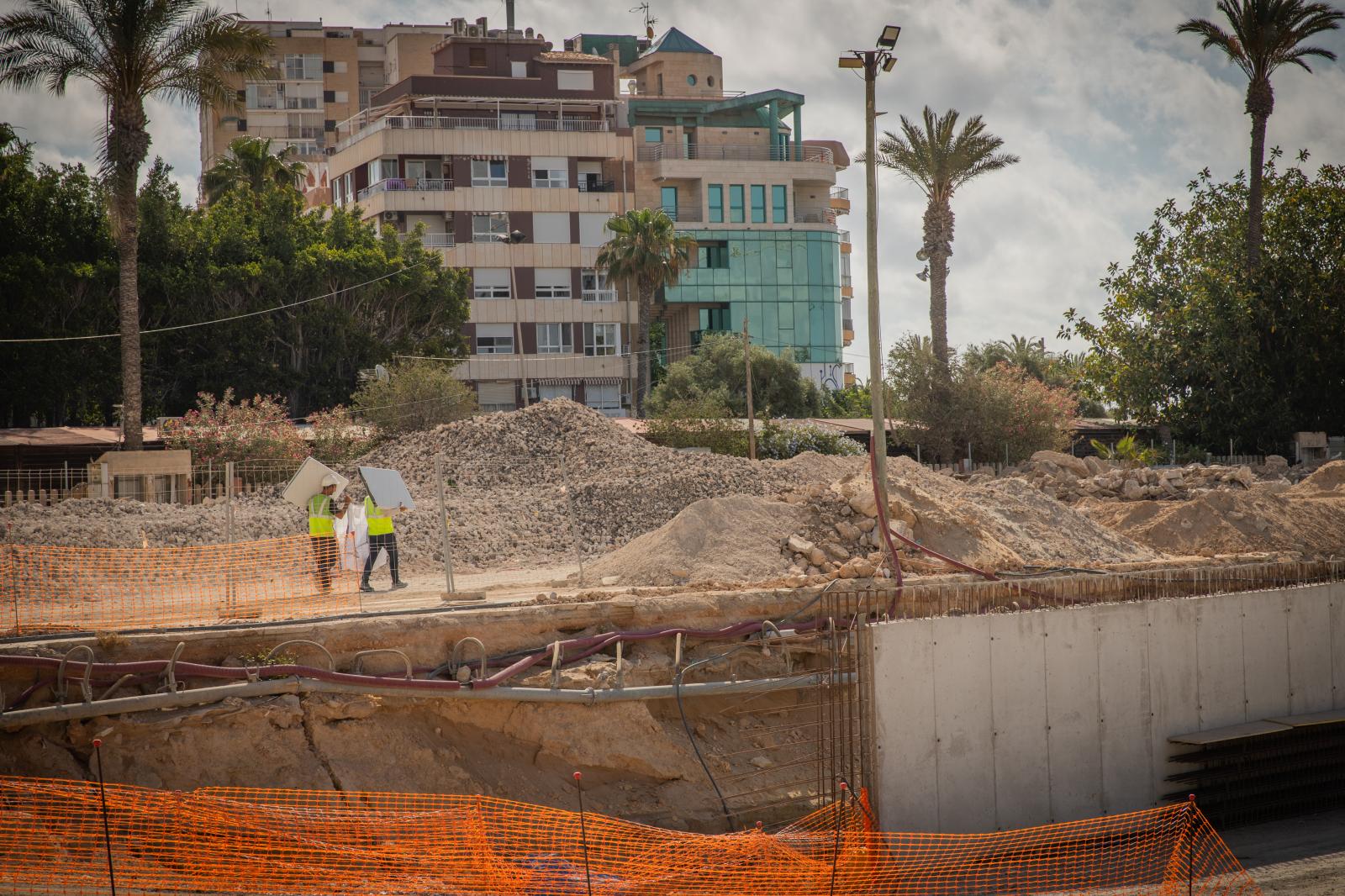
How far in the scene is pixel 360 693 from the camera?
Result: 42.0 ft

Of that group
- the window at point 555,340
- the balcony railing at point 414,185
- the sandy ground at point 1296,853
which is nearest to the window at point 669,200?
the window at point 555,340

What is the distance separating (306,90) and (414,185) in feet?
107

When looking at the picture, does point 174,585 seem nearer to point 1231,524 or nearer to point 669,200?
point 1231,524

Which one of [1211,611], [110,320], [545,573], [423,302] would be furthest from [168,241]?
[1211,611]

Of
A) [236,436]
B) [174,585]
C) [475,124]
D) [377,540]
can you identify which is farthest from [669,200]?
[174,585]

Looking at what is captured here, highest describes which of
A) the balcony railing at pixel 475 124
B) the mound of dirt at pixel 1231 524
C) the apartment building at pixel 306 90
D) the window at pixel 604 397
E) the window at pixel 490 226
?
the apartment building at pixel 306 90

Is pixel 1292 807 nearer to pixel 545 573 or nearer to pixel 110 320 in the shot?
pixel 545 573

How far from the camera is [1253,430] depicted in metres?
41.4

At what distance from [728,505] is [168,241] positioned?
32.1m

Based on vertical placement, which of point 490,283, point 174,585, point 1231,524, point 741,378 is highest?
point 490,283

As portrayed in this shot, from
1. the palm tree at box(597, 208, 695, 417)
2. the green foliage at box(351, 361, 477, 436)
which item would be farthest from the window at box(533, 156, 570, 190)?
the green foliage at box(351, 361, 477, 436)

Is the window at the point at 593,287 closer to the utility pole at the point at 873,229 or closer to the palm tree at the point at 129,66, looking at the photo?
the palm tree at the point at 129,66

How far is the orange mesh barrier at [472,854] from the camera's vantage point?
32.5 feet

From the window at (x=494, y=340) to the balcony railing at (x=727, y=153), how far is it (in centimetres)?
1265
